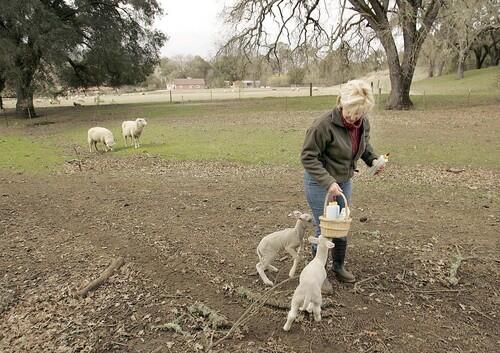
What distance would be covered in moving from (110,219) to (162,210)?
859 millimetres

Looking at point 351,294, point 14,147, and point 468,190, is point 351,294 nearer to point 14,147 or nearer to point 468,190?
point 468,190

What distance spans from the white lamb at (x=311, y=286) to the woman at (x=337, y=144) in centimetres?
44

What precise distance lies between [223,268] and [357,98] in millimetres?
2524

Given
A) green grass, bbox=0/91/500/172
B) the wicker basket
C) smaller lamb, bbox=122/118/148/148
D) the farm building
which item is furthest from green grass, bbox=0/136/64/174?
the farm building

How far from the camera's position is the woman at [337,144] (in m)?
3.35

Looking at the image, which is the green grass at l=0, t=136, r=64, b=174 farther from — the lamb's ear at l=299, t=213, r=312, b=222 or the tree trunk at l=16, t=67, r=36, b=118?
the lamb's ear at l=299, t=213, r=312, b=222

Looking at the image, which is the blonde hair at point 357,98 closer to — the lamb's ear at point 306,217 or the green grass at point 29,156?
Answer: the lamb's ear at point 306,217

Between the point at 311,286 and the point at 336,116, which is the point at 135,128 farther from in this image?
the point at 311,286

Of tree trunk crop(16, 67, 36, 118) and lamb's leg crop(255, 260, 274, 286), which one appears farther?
tree trunk crop(16, 67, 36, 118)

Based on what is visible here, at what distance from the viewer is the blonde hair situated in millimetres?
3309

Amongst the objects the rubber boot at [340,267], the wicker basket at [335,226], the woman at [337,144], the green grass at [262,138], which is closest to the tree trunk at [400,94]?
the green grass at [262,138]

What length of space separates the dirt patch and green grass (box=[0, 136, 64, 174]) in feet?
9.07

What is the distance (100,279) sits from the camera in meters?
4.54

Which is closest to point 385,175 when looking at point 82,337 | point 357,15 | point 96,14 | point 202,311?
point 202,311
